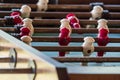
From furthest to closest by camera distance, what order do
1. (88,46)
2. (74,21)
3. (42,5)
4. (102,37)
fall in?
(42,5) < (74,21) < (102,37) < (88,46)

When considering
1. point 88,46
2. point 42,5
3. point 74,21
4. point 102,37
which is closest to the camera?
point 88,46

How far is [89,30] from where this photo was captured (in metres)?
1.81

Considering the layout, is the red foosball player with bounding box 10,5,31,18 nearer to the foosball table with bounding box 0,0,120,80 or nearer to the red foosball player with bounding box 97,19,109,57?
the foosball table with bounding box 0,0,120,80

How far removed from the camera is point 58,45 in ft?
5.99

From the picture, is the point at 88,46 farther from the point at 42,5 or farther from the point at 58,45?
the point at 42,5

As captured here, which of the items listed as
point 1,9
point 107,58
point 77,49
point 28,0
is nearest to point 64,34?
point 77,49

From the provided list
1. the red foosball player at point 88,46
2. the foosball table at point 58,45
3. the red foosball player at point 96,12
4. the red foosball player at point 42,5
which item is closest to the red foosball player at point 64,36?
the foosball table at point 58,45

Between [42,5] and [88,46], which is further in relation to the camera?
[42,5]

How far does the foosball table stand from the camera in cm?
98

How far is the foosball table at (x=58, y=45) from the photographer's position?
0.98 metres

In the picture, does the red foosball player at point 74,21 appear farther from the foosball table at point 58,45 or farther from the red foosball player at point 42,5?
the red foosball player at point 42,5

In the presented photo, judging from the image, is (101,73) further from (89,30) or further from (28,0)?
(28,0)

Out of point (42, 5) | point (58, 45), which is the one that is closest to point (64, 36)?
point (58, 45)

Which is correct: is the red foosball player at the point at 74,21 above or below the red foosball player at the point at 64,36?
above
